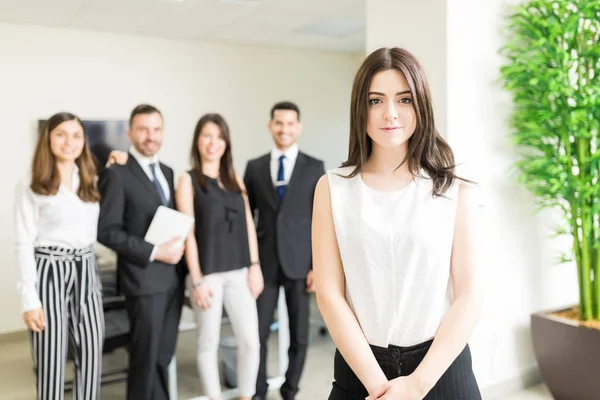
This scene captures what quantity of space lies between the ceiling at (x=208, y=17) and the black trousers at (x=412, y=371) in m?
3.37

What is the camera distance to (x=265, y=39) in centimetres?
559

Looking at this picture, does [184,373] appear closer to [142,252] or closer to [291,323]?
[291,323]

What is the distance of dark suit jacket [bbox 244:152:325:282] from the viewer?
2943 millimetres

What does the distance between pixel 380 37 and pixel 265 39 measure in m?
2.80

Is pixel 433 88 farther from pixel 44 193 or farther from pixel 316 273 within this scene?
pixel 44 193

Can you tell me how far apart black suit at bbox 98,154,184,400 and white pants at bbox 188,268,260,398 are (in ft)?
0.73

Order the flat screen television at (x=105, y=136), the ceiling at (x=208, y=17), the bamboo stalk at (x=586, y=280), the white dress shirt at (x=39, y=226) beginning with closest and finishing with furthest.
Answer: the white dress shirt at (x=39, y=226)
the bamboo stalk at (x=586, y=280)
the ceiling at (x=208, y=17)
the flat screen television at (x=105, y=136)

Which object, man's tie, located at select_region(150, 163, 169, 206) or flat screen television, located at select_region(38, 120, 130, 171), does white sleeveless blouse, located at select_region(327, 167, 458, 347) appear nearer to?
man's tie, located at select_region(150, 163, 169, 206)

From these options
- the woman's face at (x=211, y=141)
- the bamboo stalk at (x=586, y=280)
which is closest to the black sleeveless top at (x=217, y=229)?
the woman's face at (x=211, y=141)

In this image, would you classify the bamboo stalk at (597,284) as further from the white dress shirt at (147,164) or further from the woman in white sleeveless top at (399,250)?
the white dress shirt at (147,164)

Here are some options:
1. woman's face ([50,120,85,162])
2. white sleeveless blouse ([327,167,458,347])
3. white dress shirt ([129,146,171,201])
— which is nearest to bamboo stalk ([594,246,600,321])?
Answer: white sleeveless blouse ([327,167,458,347])

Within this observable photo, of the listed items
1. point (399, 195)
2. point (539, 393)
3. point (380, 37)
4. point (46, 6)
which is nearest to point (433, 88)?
point (380, 37)

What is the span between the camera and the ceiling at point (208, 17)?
13.6 ft

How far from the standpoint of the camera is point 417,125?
1.35 meters
